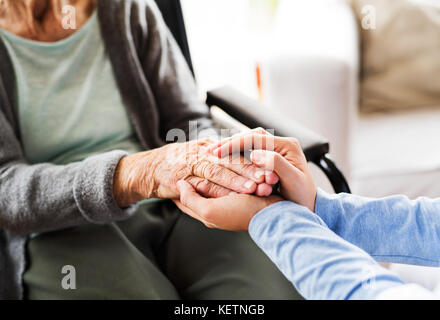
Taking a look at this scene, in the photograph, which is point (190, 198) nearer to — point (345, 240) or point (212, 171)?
point (212, 171)

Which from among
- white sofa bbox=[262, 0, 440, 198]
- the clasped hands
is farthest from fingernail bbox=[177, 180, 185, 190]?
white sofa bbox=[262, 0, 440, 198]

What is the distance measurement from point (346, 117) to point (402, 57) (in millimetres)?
181

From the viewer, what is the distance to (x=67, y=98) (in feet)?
1.94

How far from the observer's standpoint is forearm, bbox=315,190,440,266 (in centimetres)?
43

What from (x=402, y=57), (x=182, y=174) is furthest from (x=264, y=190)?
(x=402, y=57)

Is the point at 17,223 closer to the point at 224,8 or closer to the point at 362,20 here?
the point at 224,8

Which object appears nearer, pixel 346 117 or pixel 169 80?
pixel 169 80

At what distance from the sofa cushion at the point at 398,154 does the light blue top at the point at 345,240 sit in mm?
245

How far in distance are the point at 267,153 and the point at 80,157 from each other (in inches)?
12.0

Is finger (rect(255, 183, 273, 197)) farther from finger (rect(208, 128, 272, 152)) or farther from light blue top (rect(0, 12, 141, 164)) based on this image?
light blue top (rect(0, 12, 141, 164))

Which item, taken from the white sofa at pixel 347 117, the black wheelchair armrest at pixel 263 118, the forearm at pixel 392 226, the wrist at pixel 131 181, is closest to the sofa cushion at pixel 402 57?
the white sofa at pixel 347 117

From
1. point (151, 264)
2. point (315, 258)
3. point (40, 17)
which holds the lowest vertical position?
point (151, 264)

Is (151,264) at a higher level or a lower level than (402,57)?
lower

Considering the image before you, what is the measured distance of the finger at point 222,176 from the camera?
46 cm
